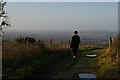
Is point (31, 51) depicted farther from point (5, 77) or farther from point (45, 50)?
point (5, 77)

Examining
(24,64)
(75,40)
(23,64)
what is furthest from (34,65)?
(75,40)

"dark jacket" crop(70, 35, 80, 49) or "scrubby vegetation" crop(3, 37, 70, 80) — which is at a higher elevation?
"dark jacket" crop(70, 35, 80, 49)

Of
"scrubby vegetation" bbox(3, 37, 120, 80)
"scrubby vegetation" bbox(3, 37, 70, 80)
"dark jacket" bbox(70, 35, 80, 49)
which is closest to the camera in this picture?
"scrubby vegetation" bbox(3, 37, 120, 80)

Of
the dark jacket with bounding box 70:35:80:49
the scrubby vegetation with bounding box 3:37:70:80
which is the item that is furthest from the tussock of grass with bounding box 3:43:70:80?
the dark jacket with bounding box 70:35:80:49

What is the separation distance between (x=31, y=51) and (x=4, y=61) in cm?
381

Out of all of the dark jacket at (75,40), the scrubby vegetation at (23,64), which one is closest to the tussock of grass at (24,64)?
the scrubby vegetation at (23,64)

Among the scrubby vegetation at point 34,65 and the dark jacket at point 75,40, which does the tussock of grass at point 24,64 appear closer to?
the scrubby vegetation at point 34,65

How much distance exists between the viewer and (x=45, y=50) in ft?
66.7

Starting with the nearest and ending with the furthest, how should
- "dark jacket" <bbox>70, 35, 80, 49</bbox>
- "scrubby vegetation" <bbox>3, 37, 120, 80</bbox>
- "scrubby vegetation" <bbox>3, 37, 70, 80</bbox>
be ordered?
"scrubby vegetation" <bbox>3, 37, 120, 80</bbox>
"scrubby vegetation" <bbox>3, 37, 70, 80</bbox>
"dark jacket" <bbox>70, 35, 80, 49</bbox>

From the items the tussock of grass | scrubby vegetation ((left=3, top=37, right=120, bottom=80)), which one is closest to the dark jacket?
scrubby vegetation ((left=3, top=37, right=120, bottom=80))

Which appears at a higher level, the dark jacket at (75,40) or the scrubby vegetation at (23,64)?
the dark jacket at (75,40)

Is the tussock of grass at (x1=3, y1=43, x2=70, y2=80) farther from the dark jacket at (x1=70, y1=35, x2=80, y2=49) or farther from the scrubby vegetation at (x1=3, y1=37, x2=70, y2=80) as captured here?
the dark jacket at (x1=70, y1=35, x2=80, y2=49)

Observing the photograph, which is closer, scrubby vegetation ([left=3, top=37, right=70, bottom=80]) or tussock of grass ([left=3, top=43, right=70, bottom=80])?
tussock of grass ([left=3, top=43, right=70, bottom=80])

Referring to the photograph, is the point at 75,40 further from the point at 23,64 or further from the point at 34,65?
the point at 23,64
